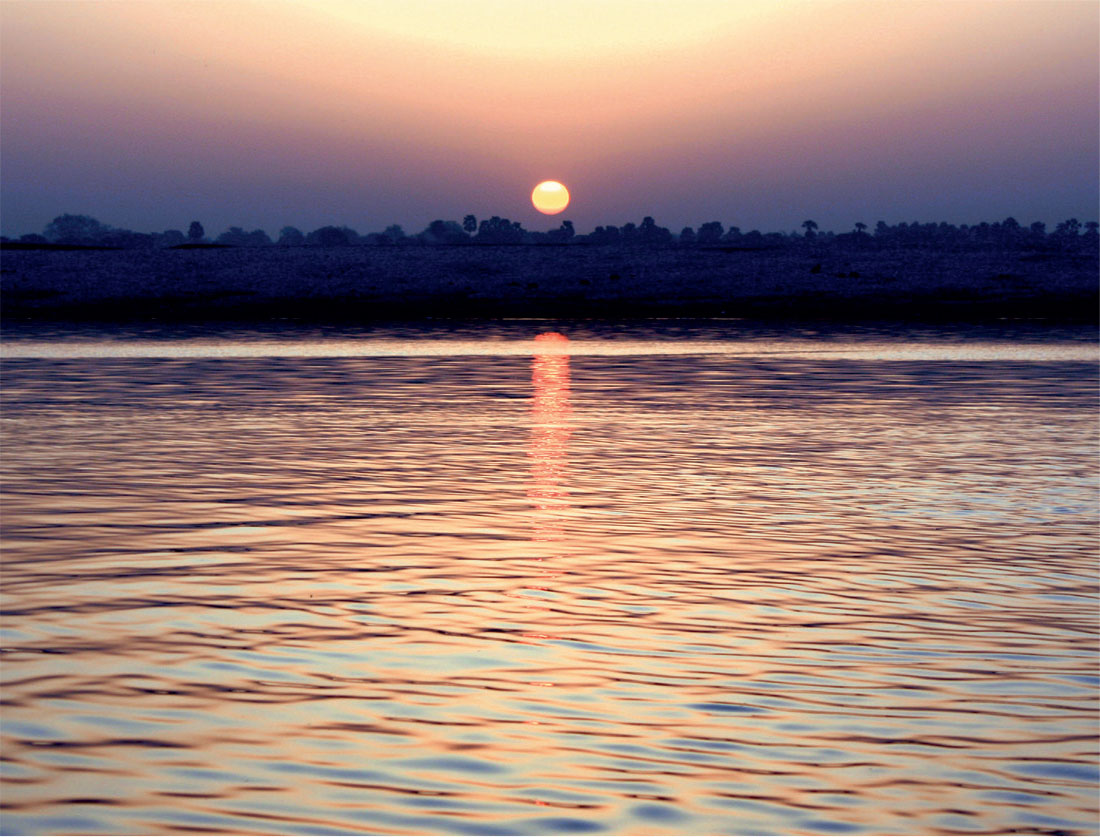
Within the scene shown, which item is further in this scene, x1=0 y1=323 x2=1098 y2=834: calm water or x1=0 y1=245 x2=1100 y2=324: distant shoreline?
x1=0 y1=245 x2=1100 y2=324: distant shoreline

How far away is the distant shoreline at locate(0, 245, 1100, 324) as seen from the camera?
63719 mm

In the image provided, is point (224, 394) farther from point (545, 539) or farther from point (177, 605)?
point (177, 605)

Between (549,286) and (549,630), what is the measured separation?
62.8 metres

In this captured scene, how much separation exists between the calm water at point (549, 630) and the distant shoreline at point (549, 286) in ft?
138

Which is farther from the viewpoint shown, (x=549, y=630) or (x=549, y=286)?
(x=549, y=286)

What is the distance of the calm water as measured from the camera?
6465 mm

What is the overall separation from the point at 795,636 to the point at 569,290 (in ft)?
203

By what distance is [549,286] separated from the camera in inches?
2820

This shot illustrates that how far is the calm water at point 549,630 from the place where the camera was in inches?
255

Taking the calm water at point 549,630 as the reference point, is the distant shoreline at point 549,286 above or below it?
above

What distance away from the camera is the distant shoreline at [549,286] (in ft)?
209

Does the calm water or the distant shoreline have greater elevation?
the distant shoreline

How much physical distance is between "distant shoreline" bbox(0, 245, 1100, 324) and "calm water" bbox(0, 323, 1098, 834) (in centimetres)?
4212

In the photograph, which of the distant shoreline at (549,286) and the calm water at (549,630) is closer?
the calm water at (549,630)
